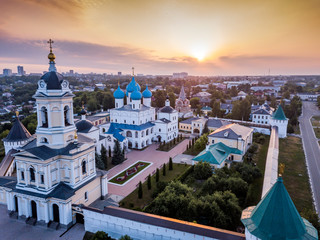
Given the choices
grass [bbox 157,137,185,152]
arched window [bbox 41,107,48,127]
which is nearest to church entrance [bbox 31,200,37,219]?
arched window [bbox 41,107,48,127]

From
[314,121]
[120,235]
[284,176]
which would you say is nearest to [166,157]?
[284,176]

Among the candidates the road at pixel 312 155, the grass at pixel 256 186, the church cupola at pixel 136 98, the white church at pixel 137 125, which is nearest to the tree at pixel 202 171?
the grass at pixel 256 186

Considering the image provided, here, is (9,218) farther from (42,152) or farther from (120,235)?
(120,235)

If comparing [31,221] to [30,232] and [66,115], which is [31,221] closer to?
[30,232]

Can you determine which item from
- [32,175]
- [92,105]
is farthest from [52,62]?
[92,105]

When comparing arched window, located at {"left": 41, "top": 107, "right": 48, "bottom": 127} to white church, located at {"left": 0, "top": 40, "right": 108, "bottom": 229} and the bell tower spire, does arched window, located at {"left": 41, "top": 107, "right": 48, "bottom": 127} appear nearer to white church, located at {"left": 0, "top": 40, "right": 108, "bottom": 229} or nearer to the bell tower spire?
white church, located at {"left": 0, "top": 40, "right": 108, "bottom": 229}
